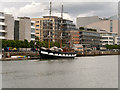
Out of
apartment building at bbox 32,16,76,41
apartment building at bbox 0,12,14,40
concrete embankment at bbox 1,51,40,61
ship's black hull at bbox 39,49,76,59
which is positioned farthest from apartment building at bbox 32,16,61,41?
concrete embankment at bbox 1,51,40,61

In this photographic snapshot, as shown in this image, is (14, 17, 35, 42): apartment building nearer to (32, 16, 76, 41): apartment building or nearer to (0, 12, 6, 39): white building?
(0, 12, 6, 39): white building

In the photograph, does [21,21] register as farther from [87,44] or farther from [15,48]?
[87,44]

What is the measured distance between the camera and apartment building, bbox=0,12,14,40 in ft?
366

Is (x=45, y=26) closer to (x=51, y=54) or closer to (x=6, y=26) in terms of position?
(x=6, y=26)

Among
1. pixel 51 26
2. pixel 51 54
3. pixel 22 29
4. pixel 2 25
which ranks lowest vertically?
pixel 51 54

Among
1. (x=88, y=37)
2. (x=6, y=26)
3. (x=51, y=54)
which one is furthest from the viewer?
(x=88, y=37)

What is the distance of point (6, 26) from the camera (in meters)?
114

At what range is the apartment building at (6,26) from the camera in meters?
112

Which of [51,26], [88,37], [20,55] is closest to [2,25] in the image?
[20,55]

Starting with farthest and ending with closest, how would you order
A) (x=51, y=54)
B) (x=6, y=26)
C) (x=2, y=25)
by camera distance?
(x=6, y=26) < (x=2, y=25) < (x=51, y=54)

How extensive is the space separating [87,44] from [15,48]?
82.7 metres

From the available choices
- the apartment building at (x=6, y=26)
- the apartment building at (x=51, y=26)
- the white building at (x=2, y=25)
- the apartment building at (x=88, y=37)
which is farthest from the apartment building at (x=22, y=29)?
the apartment building at (x=88, y=37)

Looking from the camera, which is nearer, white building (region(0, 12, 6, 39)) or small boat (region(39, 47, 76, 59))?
small boat (region(39, 47, 76, 59))

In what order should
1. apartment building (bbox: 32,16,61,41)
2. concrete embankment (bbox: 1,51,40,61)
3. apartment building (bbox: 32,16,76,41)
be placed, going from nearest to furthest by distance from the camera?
concrete embankment (bbox: 1,51,40,61), apartment building (bbox: 32,16,61,41), apartment building (bbox: 32,16,76,41)
